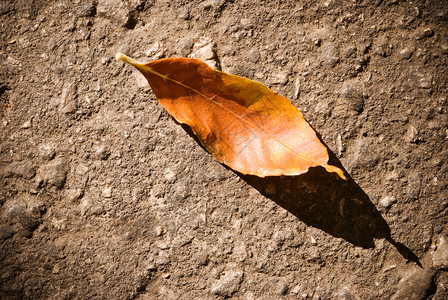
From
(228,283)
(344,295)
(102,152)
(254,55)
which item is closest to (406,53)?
(254,55)

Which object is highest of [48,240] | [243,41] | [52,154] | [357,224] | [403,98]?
[243,41]

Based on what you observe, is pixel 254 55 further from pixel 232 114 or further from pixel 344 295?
pixel 344 295

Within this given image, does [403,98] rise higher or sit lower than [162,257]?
higher

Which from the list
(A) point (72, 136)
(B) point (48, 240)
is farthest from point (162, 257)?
(A) point (72, 136)

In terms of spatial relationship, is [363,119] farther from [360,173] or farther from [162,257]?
[162,257]

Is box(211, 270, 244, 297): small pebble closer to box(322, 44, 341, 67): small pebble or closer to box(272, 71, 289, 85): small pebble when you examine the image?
box(272, 71, 289, 85): small pebble

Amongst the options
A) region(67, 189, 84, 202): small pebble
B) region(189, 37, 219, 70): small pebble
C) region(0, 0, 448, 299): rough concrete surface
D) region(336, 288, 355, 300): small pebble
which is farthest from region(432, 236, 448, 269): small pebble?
region(67, 189, 84, 202): small pebble

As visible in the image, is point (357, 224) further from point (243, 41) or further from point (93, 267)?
point (93, 267)

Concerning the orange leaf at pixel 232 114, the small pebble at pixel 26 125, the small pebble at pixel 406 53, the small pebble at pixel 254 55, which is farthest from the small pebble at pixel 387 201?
A: the small pebble at pixel 26 125
